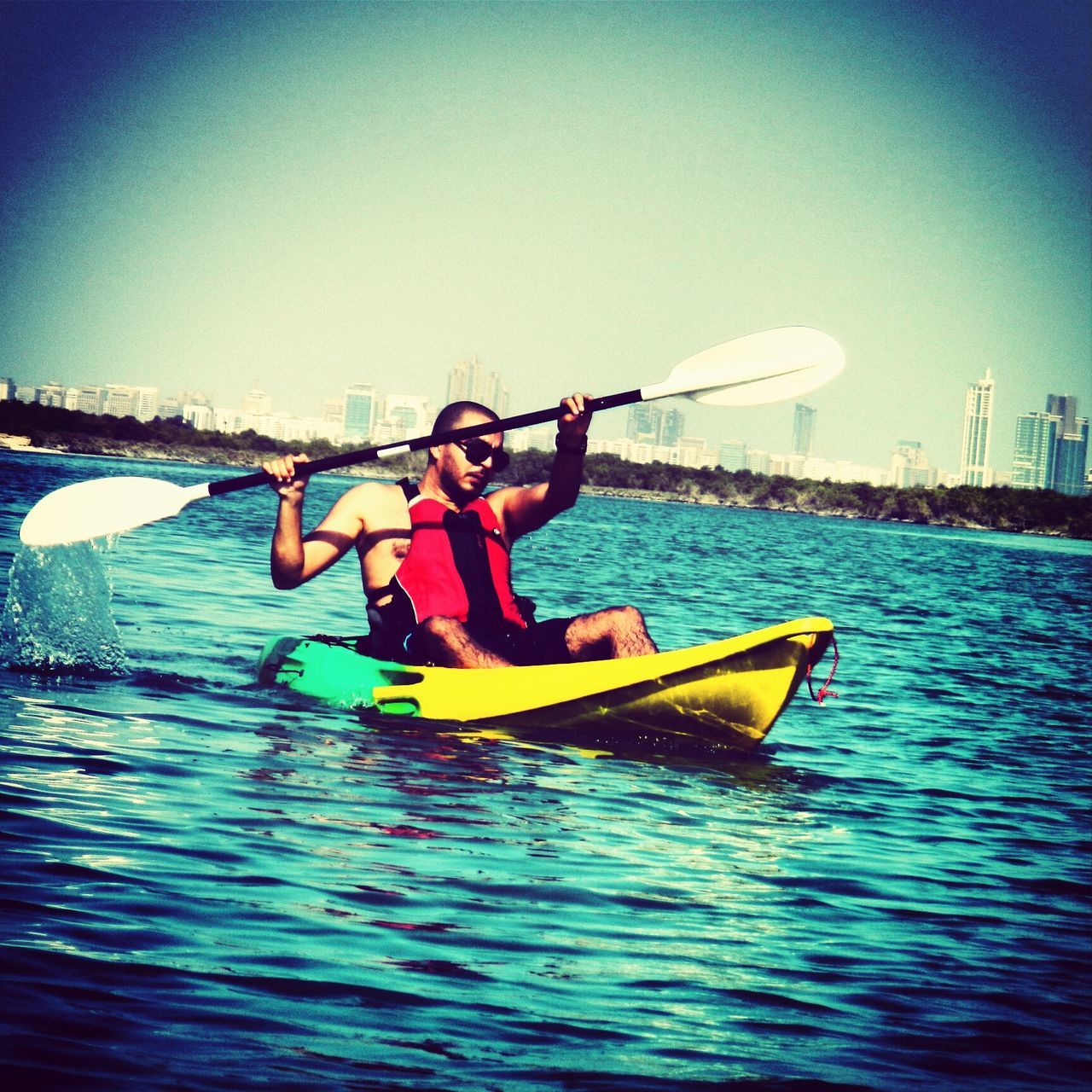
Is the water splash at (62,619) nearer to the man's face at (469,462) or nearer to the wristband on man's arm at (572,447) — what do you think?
the man's face at (469,462)

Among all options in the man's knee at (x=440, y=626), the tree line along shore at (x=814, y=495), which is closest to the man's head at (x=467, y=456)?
the man's knee at (x=440, y=626)

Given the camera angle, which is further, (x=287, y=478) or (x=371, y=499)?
(x=371, y=499)

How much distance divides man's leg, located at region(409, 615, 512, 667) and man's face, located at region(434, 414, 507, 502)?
573mm

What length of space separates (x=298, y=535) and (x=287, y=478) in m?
0.23

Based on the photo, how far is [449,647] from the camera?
571 cm

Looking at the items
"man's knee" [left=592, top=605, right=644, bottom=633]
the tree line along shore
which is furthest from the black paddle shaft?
the tree line along shore

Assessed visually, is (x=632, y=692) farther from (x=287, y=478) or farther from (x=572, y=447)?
(x=287, y=478)

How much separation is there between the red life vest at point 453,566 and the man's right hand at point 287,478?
540mm

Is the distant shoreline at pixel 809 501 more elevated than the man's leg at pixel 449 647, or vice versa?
the distant shoreline at pixel 809 501

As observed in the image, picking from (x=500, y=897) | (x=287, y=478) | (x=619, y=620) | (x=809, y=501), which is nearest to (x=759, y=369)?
(x=619, y=620)

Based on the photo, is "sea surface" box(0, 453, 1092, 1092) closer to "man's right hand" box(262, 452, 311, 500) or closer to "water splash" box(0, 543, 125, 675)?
"water splash" box(0, 543, 125, 675)

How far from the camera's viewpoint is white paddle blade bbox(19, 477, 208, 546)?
6.62 m

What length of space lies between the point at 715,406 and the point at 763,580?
48.2 ft

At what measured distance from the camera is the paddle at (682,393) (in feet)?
20.7
